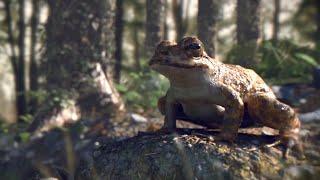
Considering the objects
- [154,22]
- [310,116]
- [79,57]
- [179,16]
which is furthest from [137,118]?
[179,16]

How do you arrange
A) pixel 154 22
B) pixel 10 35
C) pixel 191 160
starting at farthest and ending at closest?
pixel 10 35, pixel 154 22, pixel 191 160

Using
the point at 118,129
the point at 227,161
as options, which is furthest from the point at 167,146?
the point at 118,129

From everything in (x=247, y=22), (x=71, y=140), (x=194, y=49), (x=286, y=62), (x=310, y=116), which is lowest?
(x=71, y=140)

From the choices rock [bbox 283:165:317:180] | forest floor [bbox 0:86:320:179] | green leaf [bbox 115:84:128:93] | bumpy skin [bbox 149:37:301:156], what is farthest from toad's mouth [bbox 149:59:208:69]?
green leaf [bbox 115:84:128:93]

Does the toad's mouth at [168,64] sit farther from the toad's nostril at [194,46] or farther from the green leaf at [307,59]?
the green leaf at [307,59]

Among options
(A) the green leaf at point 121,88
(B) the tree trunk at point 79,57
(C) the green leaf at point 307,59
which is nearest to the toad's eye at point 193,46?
(B) the tree trunk at point 79,57

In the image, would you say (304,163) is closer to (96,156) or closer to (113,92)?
(96,156)

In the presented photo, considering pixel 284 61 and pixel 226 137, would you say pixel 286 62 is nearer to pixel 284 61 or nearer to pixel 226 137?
pixel 284 61
